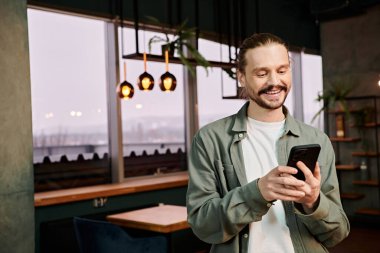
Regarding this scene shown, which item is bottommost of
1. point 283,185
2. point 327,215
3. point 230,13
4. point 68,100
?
point 327,215

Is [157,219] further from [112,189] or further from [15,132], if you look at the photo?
[15,132]

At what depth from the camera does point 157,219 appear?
4383 mm

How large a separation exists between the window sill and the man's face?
3.77m

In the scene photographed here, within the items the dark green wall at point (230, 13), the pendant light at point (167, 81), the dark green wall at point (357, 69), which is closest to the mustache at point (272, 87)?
the pendant light at point (167, 81)

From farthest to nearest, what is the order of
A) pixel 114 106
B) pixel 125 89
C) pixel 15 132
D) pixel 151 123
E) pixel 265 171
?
pixel 151 123 → pixel 114 106 → pixel 125 89 → pixel 15 132 → pixel 265 171

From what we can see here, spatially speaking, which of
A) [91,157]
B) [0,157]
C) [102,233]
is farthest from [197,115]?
[0,157]

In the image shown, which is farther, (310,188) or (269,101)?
(269,101)

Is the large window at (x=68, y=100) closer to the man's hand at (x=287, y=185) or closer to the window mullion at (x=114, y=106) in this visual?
the window mullion at (x=114, y=106)

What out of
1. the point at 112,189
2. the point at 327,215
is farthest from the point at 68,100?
the point at 327,215

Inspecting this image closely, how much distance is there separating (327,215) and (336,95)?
6.42m

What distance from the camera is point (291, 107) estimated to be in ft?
28.3

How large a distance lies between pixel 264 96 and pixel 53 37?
4460mm

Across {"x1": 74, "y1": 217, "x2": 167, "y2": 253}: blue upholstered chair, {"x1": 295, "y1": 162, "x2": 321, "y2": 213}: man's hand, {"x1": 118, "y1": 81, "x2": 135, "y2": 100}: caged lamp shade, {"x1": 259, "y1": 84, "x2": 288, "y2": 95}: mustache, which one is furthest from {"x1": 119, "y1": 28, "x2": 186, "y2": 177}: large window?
{"x1": 295, "y1": 162, "x2": 321, "y2": 213}: man's hand

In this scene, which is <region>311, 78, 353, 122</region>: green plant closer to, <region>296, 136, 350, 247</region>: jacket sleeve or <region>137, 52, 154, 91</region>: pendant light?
<region>137, 52, 154, 91</region>: pendant light
